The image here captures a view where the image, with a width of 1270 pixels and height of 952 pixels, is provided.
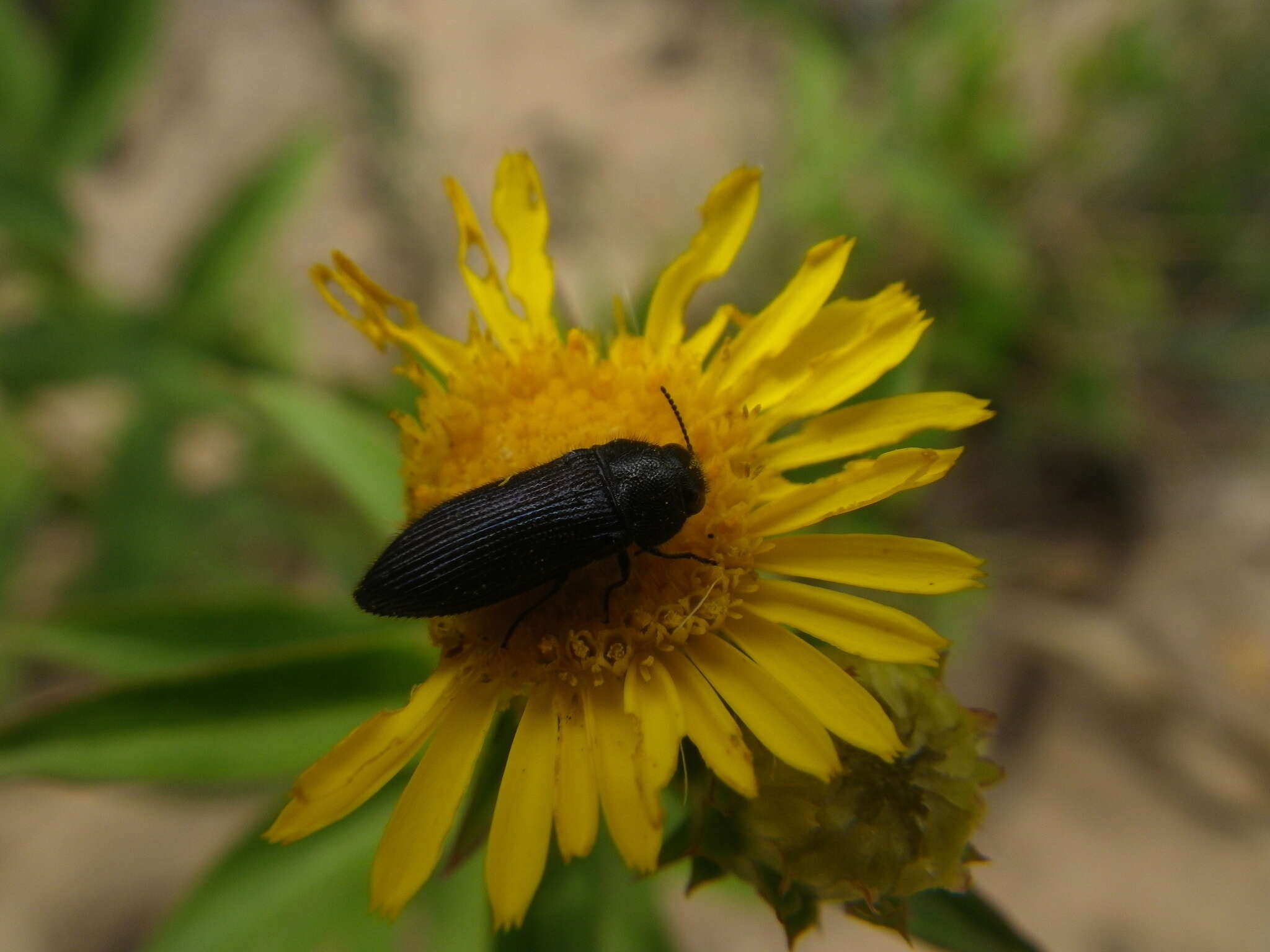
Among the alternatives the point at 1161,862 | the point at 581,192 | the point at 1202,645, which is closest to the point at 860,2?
the point at 581,192

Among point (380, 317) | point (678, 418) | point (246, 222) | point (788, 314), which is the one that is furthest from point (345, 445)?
point (246, 222)

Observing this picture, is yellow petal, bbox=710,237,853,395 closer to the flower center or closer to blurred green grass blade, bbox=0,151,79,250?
the flower center

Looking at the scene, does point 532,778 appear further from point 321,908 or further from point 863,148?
point 863,148

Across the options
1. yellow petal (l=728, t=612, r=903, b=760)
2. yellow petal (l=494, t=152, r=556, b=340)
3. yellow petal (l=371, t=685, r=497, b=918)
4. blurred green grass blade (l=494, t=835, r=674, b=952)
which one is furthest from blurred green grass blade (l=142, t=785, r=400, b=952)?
yellow petal (l=494, t=152, r=556, b=340)

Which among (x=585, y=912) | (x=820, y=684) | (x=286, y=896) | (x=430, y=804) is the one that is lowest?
(x=585, y=912)

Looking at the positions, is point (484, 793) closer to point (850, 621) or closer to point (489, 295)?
point (850, 621)

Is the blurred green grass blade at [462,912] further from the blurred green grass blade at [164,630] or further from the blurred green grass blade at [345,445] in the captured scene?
the blurred green grass blade at [345,445]
